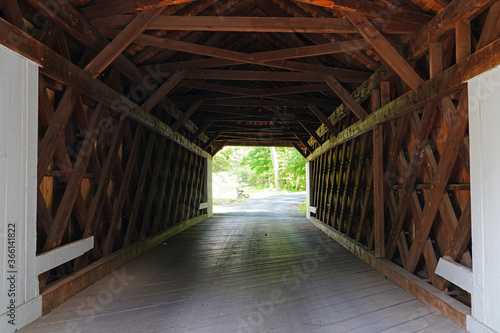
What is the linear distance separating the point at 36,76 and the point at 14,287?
5.45 feet

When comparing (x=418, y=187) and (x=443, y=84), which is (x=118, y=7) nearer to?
(x=443, y=84)

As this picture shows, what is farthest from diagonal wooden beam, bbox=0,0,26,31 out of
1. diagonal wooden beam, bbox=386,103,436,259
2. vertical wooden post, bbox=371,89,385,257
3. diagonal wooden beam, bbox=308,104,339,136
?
diagonal wooden beam, bbox=308,104,339,136

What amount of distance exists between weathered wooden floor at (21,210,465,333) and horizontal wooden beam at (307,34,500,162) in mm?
1982

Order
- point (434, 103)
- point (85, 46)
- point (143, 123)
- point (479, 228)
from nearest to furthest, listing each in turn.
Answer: point (479, 228) < point (434, 103) < point (85, 46) < point (143, 123)

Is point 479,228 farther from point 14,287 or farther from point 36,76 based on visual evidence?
point 36,76

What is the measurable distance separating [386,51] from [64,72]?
3.24 m

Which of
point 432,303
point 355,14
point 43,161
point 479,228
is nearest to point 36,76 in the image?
point 43,161

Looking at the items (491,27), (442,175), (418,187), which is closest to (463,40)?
(491,27)

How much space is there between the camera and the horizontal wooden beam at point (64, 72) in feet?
7.50

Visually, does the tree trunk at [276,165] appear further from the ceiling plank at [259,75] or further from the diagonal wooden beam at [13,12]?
the diagonal wooden beam at [13,12]

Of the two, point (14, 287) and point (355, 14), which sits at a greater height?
point (355, 14)

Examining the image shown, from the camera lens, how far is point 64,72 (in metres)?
2.88

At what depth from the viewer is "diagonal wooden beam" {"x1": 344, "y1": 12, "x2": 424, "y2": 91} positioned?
3256mm

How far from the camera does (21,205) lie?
2418mm
